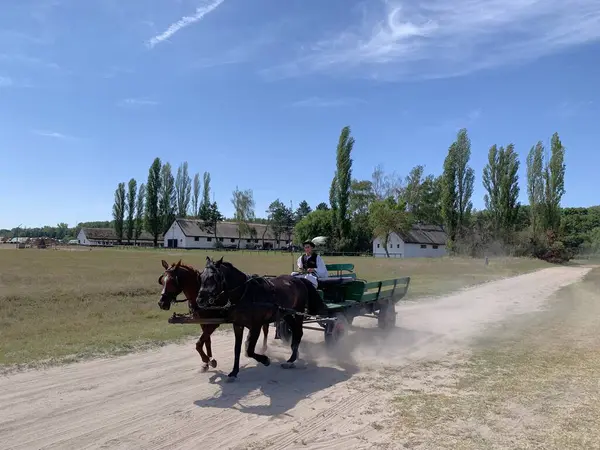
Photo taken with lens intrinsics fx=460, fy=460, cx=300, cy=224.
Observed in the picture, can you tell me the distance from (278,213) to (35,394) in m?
102

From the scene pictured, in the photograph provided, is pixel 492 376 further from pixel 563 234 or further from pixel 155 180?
pixel 155 180

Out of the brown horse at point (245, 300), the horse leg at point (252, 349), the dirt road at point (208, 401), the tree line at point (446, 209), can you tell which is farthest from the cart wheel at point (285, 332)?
the tree line at point (446, 209)

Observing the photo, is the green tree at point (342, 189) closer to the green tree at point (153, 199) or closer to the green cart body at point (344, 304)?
the green tree at point (153, 199)

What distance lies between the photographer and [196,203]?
98.2m

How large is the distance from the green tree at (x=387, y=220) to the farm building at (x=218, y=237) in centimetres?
3545

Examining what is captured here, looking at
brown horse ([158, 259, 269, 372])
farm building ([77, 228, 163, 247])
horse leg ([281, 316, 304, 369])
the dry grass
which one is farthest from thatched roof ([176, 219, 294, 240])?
brown horse ([158, 259, 269, 372])

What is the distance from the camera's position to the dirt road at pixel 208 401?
16.0 feet

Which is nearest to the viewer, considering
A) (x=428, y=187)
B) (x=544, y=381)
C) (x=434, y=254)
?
(x=544, y=381)

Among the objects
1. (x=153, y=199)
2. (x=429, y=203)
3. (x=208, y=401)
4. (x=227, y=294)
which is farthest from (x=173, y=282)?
(x=429, y=203)

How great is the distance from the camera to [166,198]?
282ft

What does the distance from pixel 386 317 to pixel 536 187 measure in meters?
58.1

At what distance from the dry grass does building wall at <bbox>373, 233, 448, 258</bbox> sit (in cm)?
6332

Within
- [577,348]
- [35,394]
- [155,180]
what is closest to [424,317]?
[577,348]

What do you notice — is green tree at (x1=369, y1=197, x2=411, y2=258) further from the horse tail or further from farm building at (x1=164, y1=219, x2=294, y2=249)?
the horse tail
